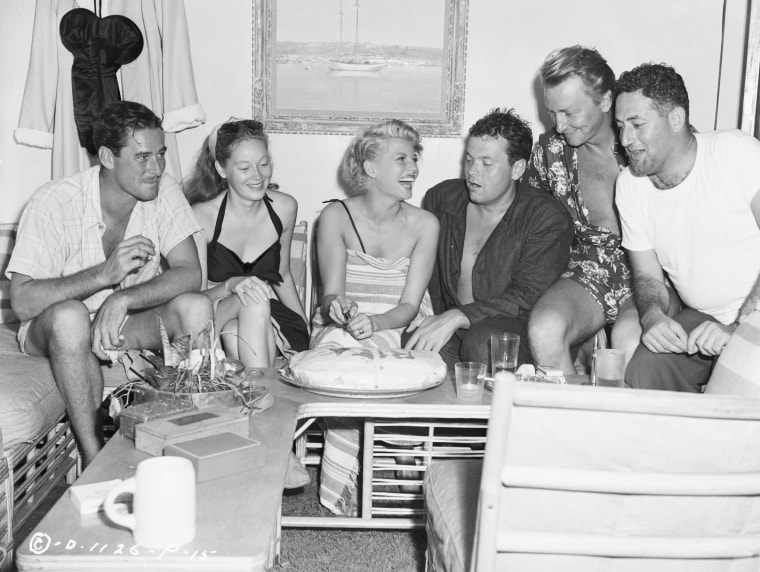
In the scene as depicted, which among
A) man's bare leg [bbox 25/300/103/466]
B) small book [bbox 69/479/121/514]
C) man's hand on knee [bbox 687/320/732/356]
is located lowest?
man's bare leg [bbox 25/300/103/466]

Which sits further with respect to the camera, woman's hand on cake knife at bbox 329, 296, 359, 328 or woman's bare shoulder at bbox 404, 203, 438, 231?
woman's bare shoulder at bbox 404, 203, 438, 231

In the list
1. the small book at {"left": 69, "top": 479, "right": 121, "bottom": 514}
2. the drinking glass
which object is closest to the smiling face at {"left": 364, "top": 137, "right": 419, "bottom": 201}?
the drinking glass

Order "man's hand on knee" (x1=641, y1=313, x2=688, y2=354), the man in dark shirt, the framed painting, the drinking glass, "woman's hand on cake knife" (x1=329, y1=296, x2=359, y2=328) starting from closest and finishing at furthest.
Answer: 1. the drinking glass
2. "man's hand on knee" (x1=641, y1=313, x2=688, y2=354)
3. "woman's hand on cake knife" (x1=329, y1=296, x2=359, y2=328)
4. the man in dark shirt
5. the framed painting

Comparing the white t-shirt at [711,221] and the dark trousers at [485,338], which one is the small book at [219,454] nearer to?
the dark trousers at [485,338]

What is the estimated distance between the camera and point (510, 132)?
3.08m

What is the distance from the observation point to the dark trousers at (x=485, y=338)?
9.50 ft

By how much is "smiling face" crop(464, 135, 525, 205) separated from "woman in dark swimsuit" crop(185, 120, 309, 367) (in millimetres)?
748

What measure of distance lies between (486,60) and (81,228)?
188 cm

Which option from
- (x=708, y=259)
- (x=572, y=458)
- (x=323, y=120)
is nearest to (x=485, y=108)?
(x=323, y=120)

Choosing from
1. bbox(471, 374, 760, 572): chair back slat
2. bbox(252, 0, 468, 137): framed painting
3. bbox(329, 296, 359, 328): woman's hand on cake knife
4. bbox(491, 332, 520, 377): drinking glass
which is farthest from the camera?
bbox(252, 0, 468, 137): framed painting

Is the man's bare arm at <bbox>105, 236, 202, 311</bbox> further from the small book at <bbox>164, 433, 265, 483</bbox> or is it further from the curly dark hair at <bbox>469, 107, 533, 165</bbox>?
the small book at <bbox>164, 433, 265, 483</bbox>

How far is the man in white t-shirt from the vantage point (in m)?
2.64

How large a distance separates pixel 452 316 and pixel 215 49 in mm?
1672

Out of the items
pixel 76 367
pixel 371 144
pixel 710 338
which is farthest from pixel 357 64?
pixel 710 338
